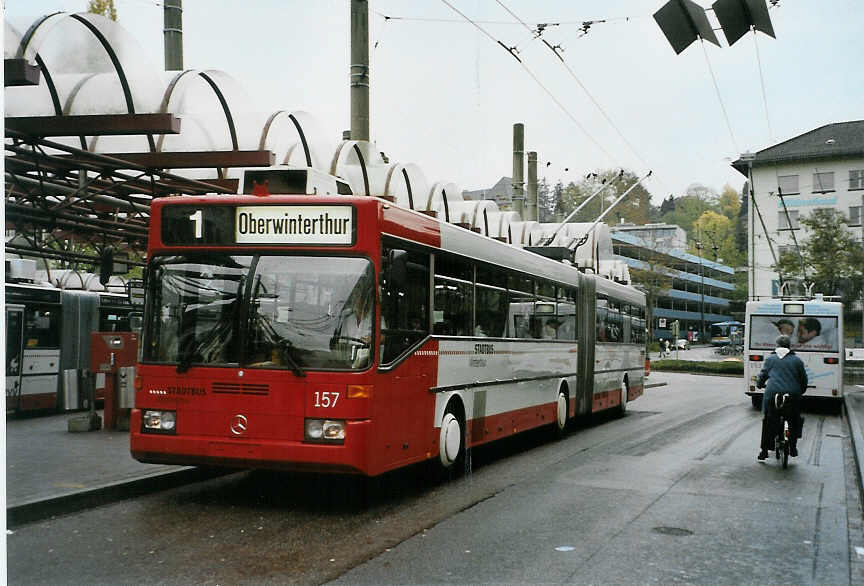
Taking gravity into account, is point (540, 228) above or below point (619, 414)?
above

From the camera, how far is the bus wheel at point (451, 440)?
10.4 meters

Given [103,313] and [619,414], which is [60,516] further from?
[619,414]

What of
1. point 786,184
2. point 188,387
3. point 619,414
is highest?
point 786,184

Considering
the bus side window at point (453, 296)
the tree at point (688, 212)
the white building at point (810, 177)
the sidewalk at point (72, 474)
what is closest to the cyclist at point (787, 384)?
the bus side window at point (453, 296)

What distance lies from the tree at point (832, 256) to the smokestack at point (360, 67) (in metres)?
31.9

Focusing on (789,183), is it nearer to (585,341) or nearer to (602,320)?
(602,320)

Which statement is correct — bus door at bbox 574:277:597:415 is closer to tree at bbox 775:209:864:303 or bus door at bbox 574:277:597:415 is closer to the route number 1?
the route number 1

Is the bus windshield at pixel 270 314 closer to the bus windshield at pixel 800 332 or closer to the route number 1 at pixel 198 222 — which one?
the route number 1 at pixel 198 222

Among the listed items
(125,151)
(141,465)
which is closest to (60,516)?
(141,465)

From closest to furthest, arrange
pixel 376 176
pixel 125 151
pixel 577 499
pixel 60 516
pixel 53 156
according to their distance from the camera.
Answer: pixel 60 516 → pixel 577 499 → pixel 53 156 → pixel 125 151 → pixel 376 176

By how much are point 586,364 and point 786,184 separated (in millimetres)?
39136

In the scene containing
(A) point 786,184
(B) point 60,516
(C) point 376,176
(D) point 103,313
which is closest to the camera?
(B) point 60,516

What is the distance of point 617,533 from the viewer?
7.79 metres

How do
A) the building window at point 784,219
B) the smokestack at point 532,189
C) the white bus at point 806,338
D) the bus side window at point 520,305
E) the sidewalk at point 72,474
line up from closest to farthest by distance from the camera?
the sidewalk at point 72,474
the bus side window at point 520,305
the white bus at point 806,338
the smokestack at point 532,189
the building window at point 784,219
